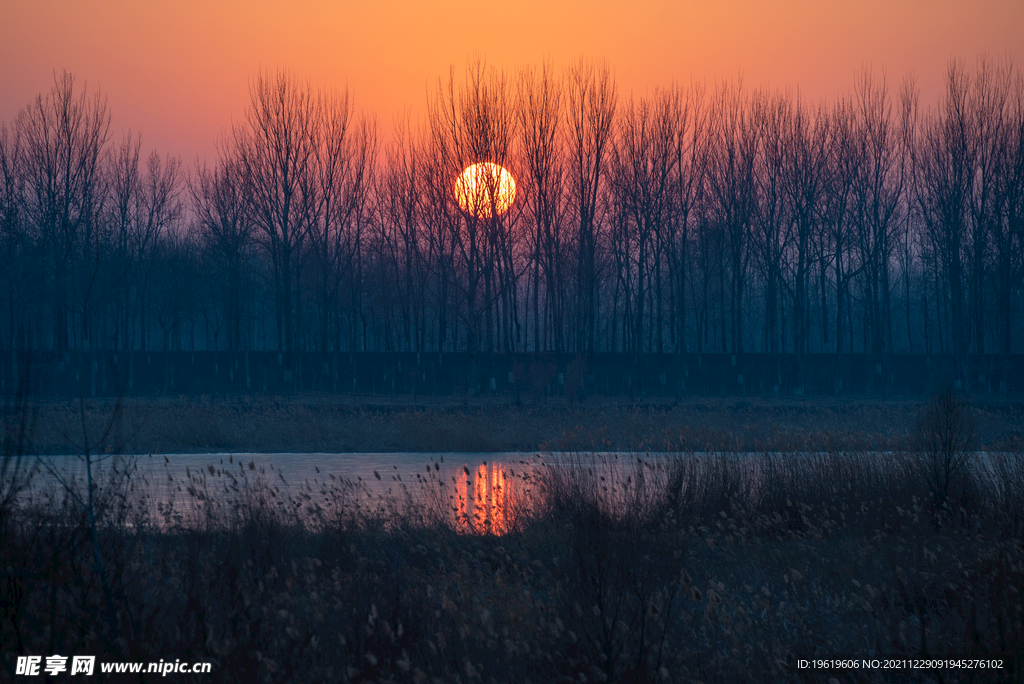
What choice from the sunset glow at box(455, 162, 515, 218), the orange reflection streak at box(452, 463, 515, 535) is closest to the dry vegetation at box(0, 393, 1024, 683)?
the orange reflection streak at box(452, 463, 515, 535)

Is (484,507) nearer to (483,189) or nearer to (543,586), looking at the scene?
(543,586)

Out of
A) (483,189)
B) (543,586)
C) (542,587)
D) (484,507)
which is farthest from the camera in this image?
(483,189)

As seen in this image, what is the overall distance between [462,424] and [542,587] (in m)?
13.1

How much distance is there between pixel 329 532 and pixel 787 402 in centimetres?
2372

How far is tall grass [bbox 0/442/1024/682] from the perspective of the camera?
4.41 m

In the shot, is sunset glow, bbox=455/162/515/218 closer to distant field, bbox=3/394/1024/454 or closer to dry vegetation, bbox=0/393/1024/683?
distant field, bbox=3/394/1024/454

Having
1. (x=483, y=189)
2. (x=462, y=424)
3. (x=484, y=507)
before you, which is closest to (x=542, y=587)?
(x=484, y=507)

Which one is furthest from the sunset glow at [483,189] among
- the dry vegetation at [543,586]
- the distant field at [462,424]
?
the dry vegetation at [543,586]

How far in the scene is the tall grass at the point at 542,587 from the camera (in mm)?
4410

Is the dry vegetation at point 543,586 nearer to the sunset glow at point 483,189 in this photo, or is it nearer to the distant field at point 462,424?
the distant field at point 462,424

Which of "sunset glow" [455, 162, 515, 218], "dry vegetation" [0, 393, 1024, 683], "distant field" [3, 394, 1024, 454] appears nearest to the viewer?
"dry vegetation" [0, 393, 1024, 683]

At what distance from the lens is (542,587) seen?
20.5 feet

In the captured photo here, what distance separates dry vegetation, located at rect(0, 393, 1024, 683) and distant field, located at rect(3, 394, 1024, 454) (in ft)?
20.9

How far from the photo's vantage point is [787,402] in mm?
27484
